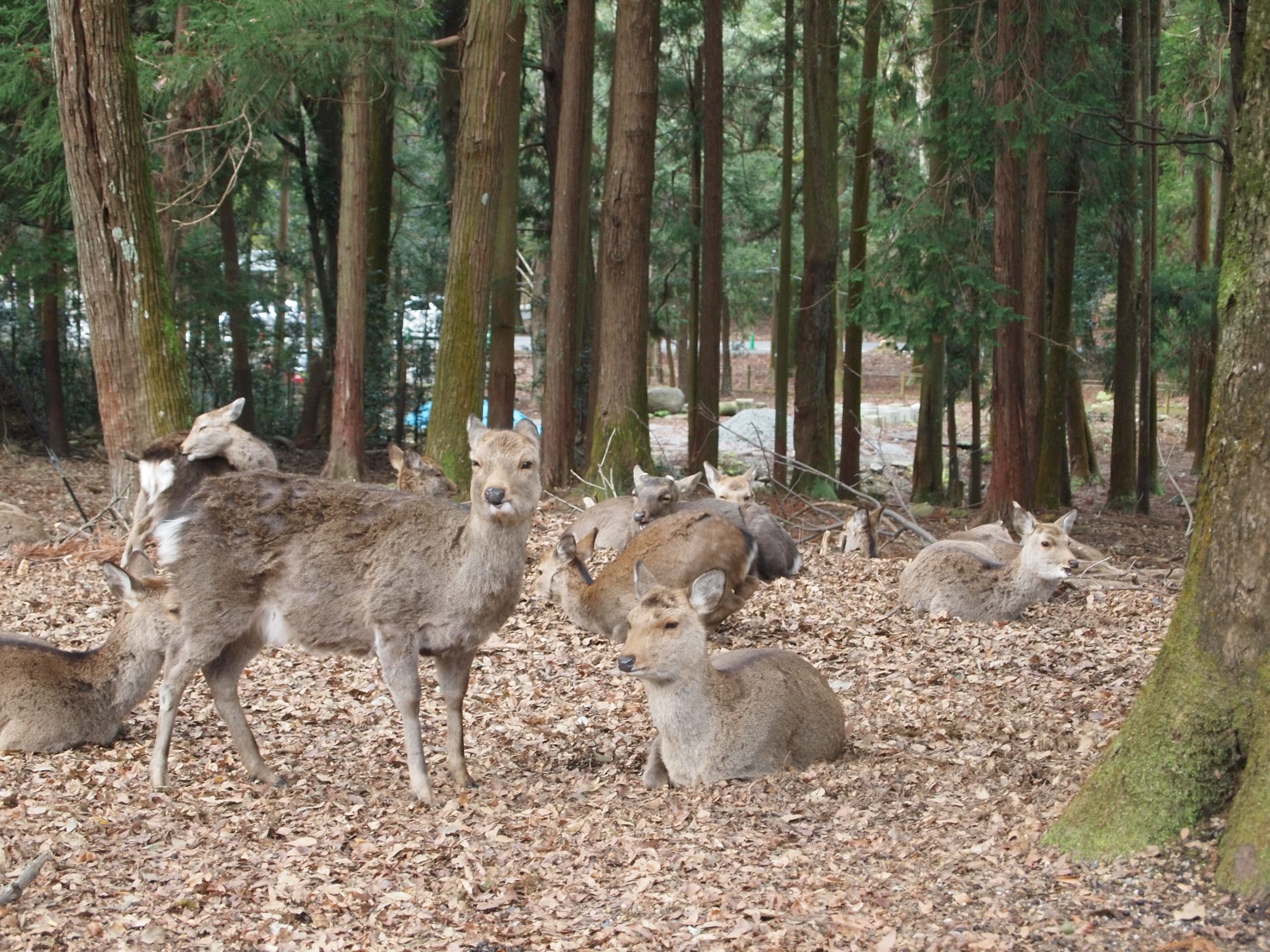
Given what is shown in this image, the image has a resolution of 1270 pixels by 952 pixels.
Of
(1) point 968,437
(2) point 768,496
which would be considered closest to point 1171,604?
(2) point 768,496

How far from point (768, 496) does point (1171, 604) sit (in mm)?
10106

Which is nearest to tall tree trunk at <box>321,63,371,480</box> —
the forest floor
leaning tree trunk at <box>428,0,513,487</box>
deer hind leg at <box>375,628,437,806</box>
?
leaning tree trunk at <box>428,0,513,487</box>

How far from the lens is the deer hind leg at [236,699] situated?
6.54 meters

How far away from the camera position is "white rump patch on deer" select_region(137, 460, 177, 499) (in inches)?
414

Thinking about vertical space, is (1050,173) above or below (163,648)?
above

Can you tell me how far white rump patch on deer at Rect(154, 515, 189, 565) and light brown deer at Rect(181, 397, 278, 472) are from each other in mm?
4313

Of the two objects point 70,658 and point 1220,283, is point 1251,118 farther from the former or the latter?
point 70,658

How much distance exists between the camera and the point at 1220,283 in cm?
509

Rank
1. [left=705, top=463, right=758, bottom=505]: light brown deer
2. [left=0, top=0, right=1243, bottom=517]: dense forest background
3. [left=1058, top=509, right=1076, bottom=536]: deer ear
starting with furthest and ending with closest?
1. [left=0, top=0, right=1243, bottom=517]: dense forest background
2. [left=705, top=463, right=758, bottom=505]: light brown deer
3. [left=1058, top=509, right=1076, bottom=536]: deer ear

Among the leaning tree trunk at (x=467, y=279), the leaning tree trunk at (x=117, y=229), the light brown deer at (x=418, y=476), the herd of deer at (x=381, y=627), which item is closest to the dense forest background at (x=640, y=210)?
the leaning tree trunk at (x=467, y=279)

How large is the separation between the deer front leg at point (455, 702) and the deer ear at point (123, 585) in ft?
6.30

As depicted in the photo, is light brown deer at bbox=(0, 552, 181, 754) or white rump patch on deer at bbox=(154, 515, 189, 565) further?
light brown deer at bbox=(0, 552, 181, 754)

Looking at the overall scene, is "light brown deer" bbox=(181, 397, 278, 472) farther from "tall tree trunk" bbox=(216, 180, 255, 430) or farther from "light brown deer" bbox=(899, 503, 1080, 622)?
"tall tree trunk" bbox=(216, 180, 255, 430)

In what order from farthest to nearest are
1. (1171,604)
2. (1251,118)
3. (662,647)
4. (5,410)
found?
(5,410)
(1171,604)
(662,647)
(1251,118)
